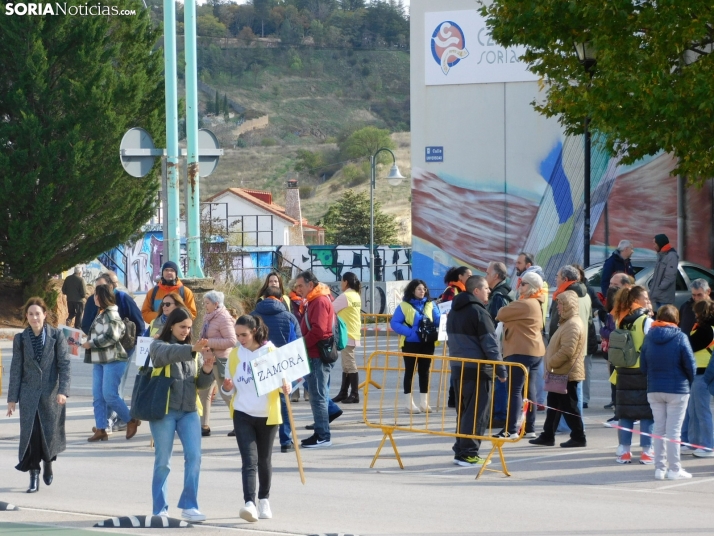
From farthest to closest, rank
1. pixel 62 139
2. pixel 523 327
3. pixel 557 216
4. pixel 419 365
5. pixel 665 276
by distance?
pixel 62 139 → pixel 557 216 → pixel 665 276 → pixel 419 365 → pixel 523 327

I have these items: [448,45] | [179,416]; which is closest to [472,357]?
[179,416]

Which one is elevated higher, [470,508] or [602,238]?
[602,238]

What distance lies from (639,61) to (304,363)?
11.1 m

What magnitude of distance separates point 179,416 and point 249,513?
85cm

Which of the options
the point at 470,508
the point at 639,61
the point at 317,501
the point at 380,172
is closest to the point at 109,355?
the point at 317,501

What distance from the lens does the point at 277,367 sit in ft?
27.0

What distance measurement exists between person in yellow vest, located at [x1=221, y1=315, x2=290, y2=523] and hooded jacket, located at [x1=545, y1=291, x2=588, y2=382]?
4025 mm

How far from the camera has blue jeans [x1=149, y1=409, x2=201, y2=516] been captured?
809cm

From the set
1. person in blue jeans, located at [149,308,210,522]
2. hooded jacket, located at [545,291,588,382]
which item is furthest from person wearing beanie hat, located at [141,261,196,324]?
person in blue jeans, located at [149,308,210,522]

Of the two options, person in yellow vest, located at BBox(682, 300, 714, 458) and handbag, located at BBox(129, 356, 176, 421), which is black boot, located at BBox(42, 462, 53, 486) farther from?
person in yellow vest, located at BBox(682, 300, 714, 458)

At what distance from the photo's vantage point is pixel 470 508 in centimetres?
870

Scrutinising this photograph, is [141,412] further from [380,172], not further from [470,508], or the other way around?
[380,172]
